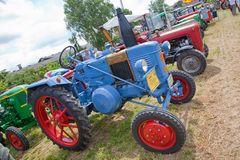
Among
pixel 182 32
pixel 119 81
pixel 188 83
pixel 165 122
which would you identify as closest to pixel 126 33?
pixel 119 81

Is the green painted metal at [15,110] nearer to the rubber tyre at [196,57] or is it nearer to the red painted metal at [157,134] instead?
the red painted metal at [157,134]

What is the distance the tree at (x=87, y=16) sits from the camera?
35312 mm

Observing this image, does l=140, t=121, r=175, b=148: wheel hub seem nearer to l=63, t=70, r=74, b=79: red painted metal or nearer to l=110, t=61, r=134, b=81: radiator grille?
l=110, t=61, r=134, b=81: radiator grille

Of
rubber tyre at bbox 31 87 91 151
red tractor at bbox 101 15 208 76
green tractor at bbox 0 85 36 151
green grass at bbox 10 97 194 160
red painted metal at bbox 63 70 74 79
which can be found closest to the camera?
green grass at bbox 10 97 194 160

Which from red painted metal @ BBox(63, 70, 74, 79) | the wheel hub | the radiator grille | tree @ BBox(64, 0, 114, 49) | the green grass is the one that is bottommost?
the green grass

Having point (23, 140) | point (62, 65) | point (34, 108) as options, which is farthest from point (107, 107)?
point (23, 140)

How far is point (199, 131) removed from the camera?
10.8 feet

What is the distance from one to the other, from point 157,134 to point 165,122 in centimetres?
21

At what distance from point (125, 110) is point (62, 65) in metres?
1.62

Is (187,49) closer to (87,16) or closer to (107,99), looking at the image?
(107,99)

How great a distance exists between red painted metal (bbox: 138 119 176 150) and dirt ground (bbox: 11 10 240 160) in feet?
0.51

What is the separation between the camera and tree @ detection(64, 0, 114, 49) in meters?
35.3

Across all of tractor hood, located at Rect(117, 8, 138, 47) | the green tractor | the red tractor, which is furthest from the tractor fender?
the green tractor

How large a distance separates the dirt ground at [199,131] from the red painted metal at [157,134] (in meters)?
0.16
